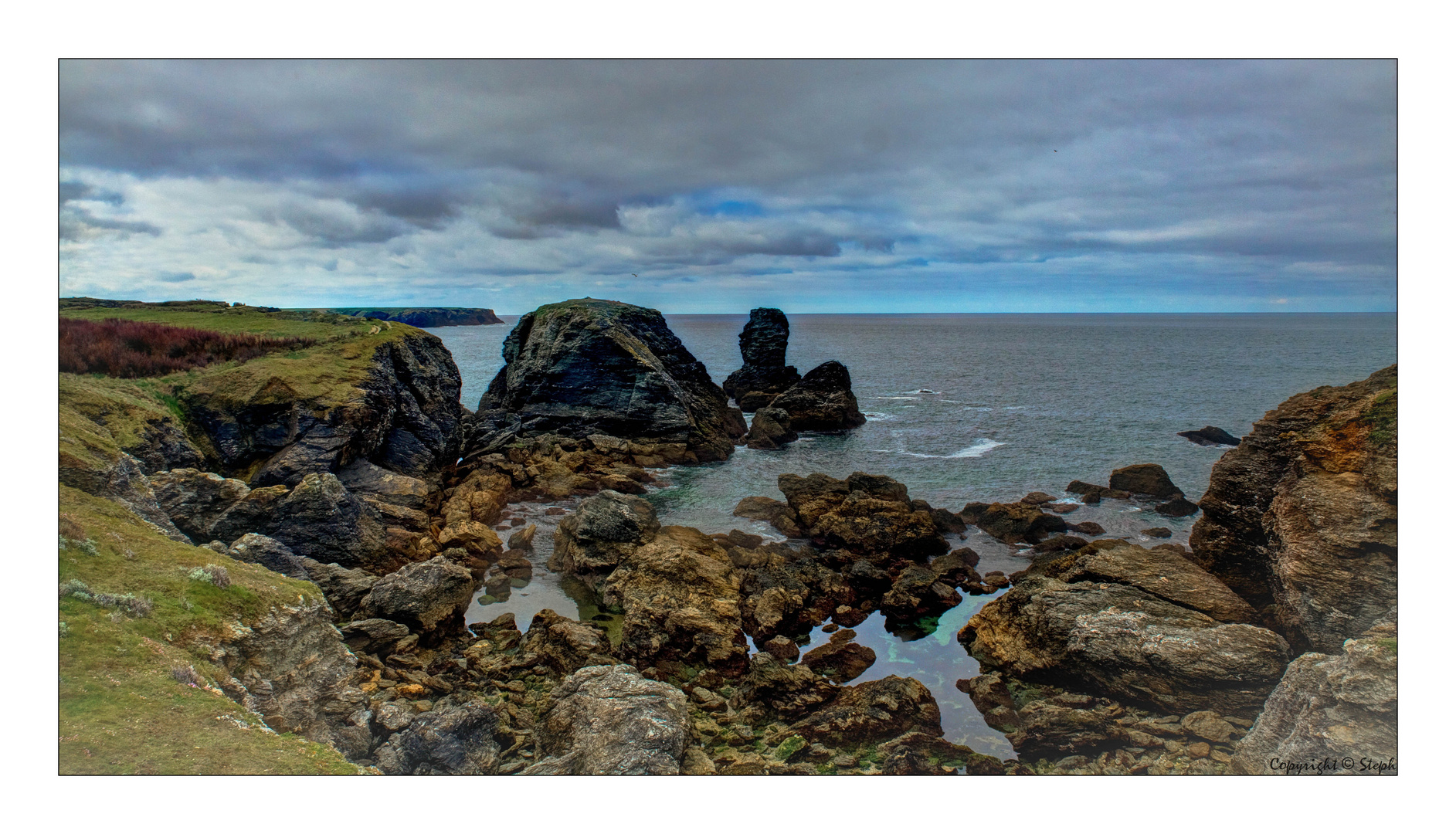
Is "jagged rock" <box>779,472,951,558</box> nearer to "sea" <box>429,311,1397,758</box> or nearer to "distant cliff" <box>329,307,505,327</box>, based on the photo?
"sea" <box>429,311,1397,758</box>

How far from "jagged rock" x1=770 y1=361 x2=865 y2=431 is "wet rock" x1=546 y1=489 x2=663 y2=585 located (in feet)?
99.7

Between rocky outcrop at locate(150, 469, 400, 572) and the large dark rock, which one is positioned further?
the large dark rock

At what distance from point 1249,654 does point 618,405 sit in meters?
39.2

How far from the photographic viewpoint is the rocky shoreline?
462 inches

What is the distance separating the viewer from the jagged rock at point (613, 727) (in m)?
11.3

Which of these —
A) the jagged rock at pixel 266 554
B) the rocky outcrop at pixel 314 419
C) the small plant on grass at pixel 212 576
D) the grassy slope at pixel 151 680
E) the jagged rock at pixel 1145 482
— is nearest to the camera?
the grassy slope at pixel 151 680

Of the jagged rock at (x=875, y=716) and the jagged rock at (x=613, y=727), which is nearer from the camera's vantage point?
the jagged rock at (x=613, y=727)

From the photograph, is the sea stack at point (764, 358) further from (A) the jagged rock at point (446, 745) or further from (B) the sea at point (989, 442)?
(A) the jagged rock at point (446, 745)

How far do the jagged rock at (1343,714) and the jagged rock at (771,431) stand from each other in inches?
1564

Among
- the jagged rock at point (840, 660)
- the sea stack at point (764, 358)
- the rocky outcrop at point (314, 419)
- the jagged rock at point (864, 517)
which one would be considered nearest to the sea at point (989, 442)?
the jagged rock at point (840, 660)

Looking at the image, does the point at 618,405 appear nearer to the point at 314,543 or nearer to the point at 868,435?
the point at 868,435

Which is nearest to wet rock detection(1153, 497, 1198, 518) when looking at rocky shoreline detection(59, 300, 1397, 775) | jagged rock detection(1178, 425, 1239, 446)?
rocky shoreline detection(59, 300, 1397, 775)

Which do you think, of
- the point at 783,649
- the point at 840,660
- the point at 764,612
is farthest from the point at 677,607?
the point at 840,660

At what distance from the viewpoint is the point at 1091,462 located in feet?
135
